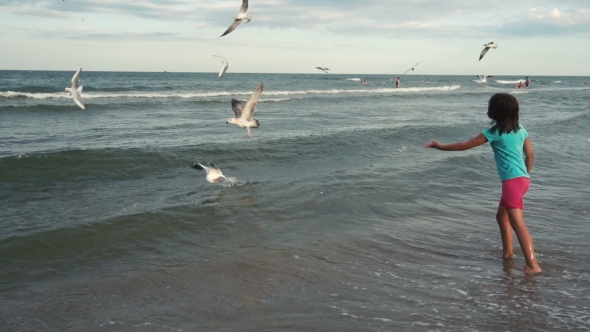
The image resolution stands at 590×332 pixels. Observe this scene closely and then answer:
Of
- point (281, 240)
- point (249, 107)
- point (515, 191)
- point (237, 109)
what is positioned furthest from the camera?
point (237, 109)

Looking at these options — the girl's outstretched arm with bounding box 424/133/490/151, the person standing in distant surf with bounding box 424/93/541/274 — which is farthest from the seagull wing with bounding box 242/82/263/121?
the person standing in distant surf with bounding box 424/93/541/274

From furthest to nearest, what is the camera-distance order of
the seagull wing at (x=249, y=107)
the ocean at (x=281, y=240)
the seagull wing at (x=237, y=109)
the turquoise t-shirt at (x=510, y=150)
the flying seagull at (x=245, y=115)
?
the seagull wing at (x=237, y=109) < the flying seagull at (x=245, y=115) < the seagull wing at (x=249, y=107) < the turquoise t-shirt at (x=510, y=150) < the ocean at (x=281, y=240)

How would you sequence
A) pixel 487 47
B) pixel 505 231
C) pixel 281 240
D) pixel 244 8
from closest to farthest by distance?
1. pixel 505 231
2. pixel 281 240
3. pixel 244 8
4. pixel 487 47

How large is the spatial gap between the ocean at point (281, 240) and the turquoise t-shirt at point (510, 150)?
3.27 ft

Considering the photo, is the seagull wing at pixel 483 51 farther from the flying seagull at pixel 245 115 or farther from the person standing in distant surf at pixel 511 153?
Result: the person standing in distant surf at pixel 511 153

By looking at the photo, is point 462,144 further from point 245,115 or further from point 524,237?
point 245,115

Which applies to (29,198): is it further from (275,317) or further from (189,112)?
(189,112)

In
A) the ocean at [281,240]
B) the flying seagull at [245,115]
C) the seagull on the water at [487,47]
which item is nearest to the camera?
the ocean at [281,240]

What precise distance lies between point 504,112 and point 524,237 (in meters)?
1.18

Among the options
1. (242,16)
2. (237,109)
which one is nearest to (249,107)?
(237,109)

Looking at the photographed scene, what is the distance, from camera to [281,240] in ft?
Result: 21.7

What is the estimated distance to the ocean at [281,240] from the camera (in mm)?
4555

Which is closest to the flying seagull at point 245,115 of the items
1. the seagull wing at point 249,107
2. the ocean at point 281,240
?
the seagull wing at point 249,107

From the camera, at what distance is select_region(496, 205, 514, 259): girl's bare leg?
5.60m
